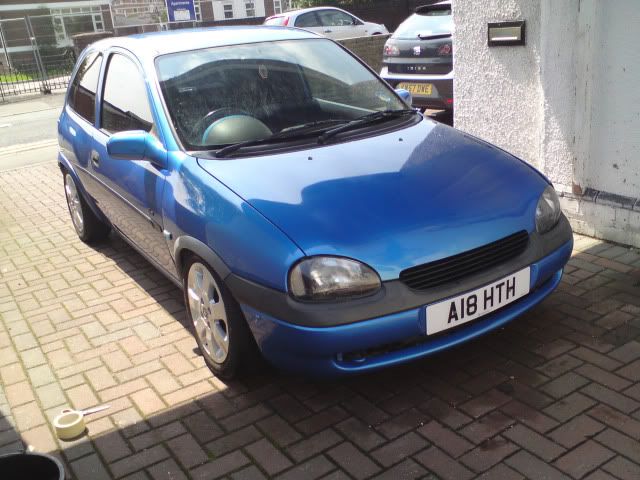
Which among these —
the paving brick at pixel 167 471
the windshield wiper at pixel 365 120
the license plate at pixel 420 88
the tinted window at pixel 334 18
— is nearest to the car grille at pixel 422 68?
the license plate at pixel 420 88

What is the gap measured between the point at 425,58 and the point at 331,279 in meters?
6.36

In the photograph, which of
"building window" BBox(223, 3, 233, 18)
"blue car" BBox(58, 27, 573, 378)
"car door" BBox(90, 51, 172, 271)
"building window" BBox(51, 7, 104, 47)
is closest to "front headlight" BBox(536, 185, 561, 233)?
"blue car" BBox(58, 27, 573, 378)

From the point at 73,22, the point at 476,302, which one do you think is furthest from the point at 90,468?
the point at 73,22

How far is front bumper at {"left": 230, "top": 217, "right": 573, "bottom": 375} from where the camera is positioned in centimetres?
287

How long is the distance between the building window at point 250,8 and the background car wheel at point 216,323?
53882 millimetres

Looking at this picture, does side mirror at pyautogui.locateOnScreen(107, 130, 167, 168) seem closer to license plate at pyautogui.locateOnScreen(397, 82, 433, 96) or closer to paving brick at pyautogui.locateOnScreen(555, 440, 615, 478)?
paving brick at pyautogui.locateOnScreen(555, 440, 615, 478)

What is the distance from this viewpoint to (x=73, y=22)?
4828cm

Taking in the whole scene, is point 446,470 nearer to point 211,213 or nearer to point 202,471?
A: point 202,471

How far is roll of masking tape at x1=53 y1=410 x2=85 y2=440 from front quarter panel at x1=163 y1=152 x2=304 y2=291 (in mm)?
942

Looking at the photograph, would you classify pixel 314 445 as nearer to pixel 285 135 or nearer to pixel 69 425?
pixel 69 425

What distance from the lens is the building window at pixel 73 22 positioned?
47531 millimetres

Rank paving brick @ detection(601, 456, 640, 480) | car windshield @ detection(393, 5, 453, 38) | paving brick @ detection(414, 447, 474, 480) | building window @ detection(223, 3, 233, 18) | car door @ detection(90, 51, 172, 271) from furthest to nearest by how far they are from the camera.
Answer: building window @ detection(223, 3, 233, 18)
car windshield @ detection(393, 5, 453, 38)
car door @ detection(90, 51, 172, 271)
paving brick @ detection(414, 447, 474, 480)
paving brick @ detection(601, 456, 640, 480)

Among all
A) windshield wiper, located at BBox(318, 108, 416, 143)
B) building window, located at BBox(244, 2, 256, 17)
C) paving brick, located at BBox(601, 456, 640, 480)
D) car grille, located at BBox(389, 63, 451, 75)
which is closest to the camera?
paving brick, located at BBox(601, 456, 640, 480)

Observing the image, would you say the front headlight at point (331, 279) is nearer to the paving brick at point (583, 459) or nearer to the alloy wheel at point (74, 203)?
the paving brick at point (583, 459)
